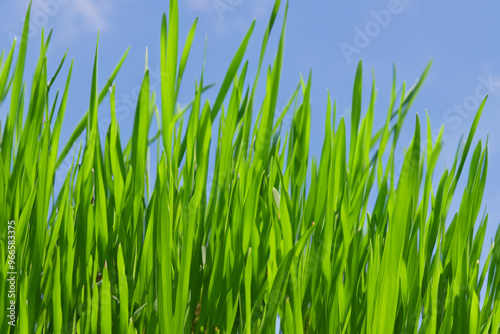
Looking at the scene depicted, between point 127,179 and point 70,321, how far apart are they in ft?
1.01

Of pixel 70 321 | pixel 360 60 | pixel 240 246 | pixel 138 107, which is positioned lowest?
pixel 70 321

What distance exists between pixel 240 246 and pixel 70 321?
385 millimetres

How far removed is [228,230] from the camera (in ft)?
3.26

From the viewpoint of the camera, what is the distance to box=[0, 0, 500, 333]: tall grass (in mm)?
958

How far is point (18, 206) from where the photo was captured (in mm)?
1069

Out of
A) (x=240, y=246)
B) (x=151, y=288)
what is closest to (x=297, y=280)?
(x=240, y=246)

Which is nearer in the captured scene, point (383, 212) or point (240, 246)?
point (240, 246)

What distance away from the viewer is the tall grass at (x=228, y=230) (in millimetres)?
958

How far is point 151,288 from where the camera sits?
0.96 meters

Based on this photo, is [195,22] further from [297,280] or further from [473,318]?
[473,318]

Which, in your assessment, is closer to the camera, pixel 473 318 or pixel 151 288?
pixel 151 288

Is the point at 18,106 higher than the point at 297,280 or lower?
higher

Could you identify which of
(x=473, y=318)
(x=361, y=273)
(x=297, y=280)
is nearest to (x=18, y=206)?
(x=297, y=280)

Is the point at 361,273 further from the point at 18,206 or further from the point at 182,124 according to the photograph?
the point at 18,206
